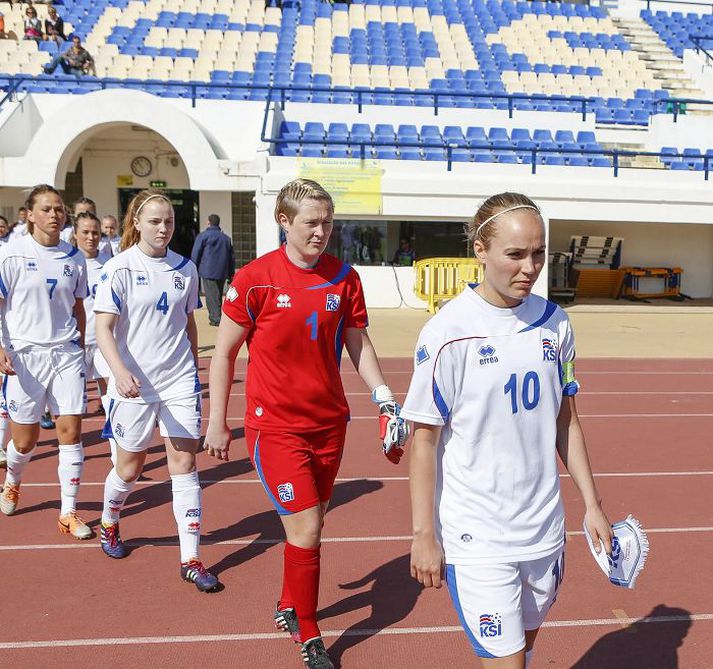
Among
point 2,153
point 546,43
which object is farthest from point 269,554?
point 546,43

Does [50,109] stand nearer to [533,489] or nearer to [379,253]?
[379,253]

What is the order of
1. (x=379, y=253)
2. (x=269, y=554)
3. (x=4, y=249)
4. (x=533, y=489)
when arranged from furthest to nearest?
(x=379, y=253)
(x=4, y=249)
(x=269, y=554)
(x=533, y=489)

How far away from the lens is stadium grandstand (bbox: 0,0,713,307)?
57.9 feet

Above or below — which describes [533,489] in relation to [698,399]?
above

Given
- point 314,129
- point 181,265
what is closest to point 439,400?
point 181,265

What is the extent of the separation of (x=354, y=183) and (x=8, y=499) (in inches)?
513

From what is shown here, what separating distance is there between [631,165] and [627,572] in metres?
20.5

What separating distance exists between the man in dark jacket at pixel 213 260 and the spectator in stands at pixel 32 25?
14662mm

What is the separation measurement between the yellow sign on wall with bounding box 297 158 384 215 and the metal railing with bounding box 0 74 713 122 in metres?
3.93

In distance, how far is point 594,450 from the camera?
285 inches

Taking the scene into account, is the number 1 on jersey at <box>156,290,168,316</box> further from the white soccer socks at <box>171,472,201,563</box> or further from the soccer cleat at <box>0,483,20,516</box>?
the soccer cleat at <box>0,483,20,516</box>

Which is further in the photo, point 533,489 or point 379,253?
point 379,253

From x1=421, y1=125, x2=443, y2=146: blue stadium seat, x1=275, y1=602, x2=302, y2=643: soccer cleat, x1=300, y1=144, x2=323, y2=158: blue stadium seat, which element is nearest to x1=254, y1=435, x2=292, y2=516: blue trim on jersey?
x1=275, y1=602, x2=302, y2=643: soccer cleat

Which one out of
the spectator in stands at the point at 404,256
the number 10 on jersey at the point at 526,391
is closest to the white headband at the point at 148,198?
the number 10 on jersey at the point at 526,391
